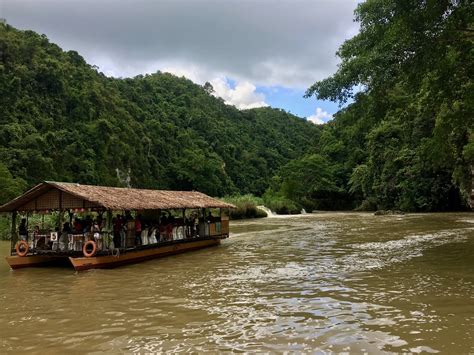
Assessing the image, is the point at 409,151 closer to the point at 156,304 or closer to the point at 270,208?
the point at 270,208

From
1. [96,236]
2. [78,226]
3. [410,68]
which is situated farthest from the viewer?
[78,226]

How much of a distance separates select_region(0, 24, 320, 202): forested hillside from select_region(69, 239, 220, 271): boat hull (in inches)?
801

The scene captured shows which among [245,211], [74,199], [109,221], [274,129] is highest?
[274,129]

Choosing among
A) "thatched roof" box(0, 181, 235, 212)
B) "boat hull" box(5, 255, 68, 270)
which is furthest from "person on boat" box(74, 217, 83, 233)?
"thatched roof" box(0, 181, 235, 212)

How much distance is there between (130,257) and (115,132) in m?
52.4

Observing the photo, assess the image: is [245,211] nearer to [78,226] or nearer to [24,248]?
[78,226]

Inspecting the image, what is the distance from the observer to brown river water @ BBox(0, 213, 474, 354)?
7.45 meters

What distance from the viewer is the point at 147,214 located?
20953 mm

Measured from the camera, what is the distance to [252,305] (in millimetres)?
9906

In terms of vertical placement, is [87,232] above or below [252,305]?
above

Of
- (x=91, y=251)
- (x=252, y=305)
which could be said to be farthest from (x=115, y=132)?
(x=252, y=305)

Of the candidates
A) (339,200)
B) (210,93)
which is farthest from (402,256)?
(210,93)

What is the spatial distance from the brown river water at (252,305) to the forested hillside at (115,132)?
83.5 ft

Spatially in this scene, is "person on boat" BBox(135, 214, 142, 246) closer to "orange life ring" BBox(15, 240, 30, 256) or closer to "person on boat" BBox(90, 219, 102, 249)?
"person on boat" BBox(90, 219, 102, 249)
